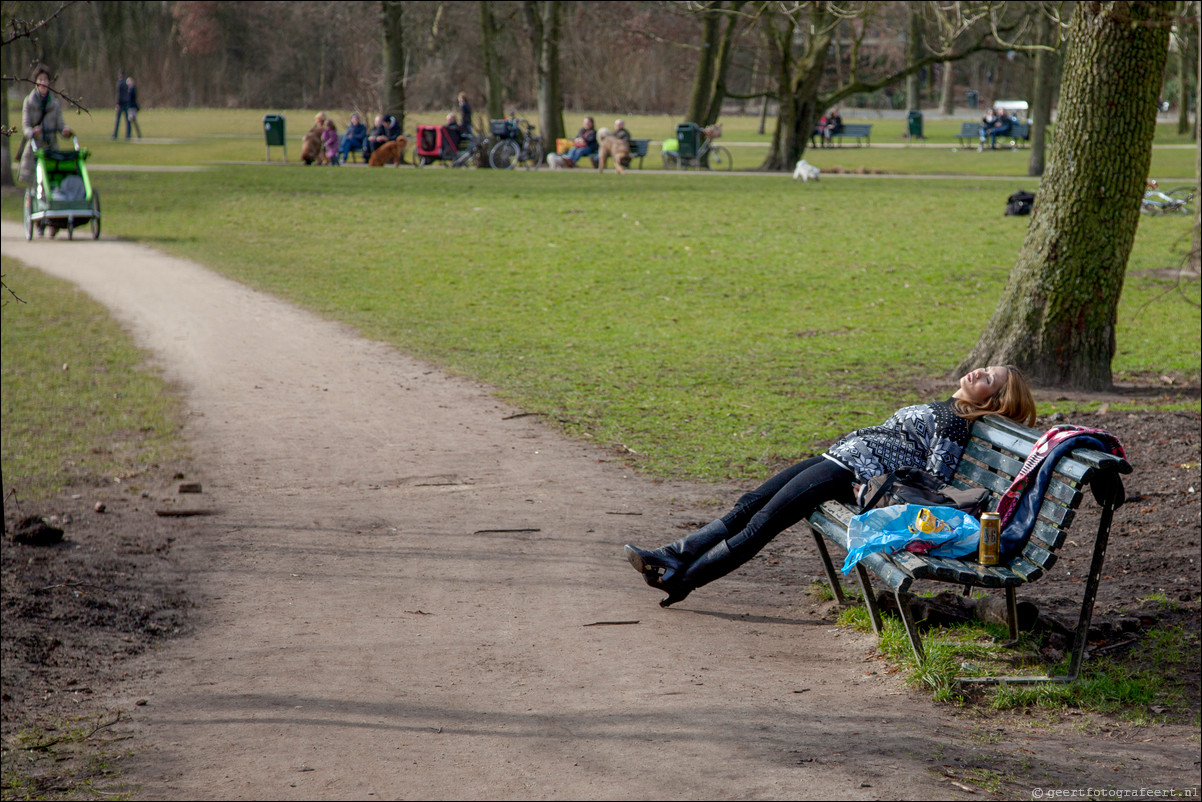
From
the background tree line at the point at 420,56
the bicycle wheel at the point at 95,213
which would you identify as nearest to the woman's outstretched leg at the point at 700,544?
the bicycle wheel at the point at 95,213

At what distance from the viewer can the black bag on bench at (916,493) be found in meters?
5.04

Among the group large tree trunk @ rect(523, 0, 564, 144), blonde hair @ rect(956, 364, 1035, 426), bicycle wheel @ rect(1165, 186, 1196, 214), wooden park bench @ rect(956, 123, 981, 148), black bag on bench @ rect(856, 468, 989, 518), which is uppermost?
large tree trunk @ rect(523, 0, 564, 144)

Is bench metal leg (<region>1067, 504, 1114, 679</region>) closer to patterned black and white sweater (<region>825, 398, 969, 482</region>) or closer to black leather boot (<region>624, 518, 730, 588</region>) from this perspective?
patterned black and white sweater (<region>825, 398, 969, 482</region>)

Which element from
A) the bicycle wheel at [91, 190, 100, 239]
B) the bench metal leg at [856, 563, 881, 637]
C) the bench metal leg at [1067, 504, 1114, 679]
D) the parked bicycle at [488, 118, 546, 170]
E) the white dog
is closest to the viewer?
the bench metal leg at [1067, 504, 1114, 679]

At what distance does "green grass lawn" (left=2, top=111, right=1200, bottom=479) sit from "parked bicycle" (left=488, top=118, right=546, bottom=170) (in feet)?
13.5

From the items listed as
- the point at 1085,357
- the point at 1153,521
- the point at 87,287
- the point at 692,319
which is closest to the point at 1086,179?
the point at 1085,357

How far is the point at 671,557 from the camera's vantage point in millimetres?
5422

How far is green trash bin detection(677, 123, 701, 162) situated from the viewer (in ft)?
108

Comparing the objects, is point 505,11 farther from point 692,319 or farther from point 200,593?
point 200,593

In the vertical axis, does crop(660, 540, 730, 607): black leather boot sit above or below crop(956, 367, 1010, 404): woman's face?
below

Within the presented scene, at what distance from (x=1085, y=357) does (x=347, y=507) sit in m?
5.66

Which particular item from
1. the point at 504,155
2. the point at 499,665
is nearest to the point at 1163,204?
the point at 504,155

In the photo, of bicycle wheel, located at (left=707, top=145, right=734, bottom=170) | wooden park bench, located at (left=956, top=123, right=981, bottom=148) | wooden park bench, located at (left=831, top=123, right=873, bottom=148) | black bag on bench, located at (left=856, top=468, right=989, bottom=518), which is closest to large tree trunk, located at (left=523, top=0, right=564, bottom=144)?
bicycle wheel, located at (left=707, top=145, right=734, bottom=170)

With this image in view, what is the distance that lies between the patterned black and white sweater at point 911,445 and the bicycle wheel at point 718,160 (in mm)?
28109
